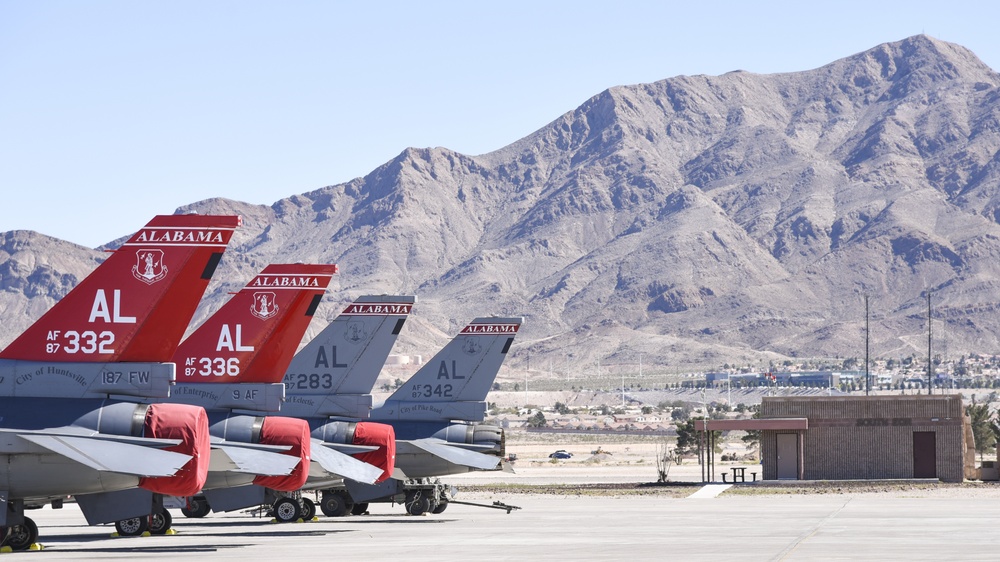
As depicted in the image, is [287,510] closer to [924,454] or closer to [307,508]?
[307,508]

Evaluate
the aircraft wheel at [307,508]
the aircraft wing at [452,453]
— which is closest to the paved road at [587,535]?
the aircraft wheel at [307,508]

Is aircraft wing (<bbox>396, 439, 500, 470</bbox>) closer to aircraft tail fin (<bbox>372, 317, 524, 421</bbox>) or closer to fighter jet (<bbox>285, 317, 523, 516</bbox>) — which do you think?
fighter jet (<bbox>285, 317, 523, 516</bbox>)

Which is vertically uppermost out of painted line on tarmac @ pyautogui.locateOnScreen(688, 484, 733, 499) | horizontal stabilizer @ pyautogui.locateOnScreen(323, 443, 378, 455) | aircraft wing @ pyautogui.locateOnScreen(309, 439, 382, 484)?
horizontal stabilizer @ pyautogui.locateOnScreen(323, 443, 378, 455)

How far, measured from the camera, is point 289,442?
30.2 meters

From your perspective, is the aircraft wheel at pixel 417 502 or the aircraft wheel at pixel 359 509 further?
the aircraft wheel at pixel 417 502

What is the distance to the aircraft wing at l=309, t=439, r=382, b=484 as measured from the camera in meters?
32.6

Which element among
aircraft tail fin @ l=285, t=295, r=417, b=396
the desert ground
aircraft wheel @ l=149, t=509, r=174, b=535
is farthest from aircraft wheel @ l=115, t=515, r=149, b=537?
aircraft tail fin @ l=285, t=295, r=417, b=396

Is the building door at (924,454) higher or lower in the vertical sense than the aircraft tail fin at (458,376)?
lower

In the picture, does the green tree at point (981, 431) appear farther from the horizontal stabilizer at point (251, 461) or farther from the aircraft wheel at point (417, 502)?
the horizontal stabilizer at point (251, 461)

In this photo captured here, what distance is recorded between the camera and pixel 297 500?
120 feet

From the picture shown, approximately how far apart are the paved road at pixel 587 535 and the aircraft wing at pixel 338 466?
4.24 ft

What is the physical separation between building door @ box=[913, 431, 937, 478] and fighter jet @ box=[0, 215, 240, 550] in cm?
4163

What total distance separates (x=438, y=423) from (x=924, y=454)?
27.2 m

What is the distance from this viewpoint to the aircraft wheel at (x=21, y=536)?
2628 centimetres
